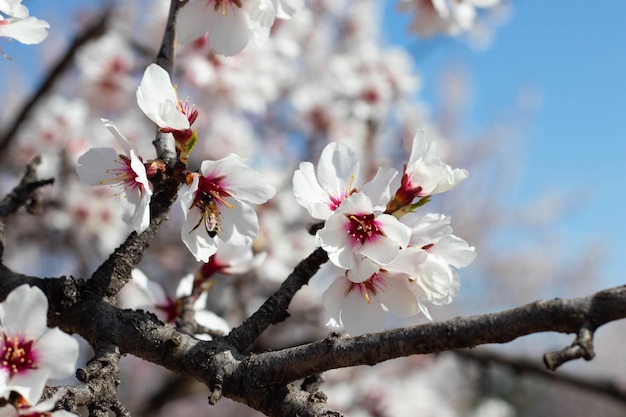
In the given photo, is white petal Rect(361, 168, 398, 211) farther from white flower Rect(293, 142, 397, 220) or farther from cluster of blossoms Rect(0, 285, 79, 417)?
cluster of blossoms Rect(0, 285, 79, 417)

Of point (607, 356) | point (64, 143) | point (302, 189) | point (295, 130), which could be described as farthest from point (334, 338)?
point (607, 356)

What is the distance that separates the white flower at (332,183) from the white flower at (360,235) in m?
0.03

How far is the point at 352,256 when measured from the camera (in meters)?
1.07

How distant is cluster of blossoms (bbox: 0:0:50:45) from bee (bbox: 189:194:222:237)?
37 cm

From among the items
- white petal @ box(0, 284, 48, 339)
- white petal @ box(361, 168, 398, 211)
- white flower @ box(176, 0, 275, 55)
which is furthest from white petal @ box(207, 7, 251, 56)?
white petal @ box(0, 284, 48, 339)

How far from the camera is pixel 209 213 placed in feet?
3.66

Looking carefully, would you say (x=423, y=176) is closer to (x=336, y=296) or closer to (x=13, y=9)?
(x=336, y=296)

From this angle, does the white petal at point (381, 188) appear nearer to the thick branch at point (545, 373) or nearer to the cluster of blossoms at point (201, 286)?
the cluster of blossoms at point (201, 286)

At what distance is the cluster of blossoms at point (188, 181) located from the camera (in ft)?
3.50

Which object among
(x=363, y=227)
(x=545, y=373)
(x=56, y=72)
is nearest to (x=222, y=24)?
(x=363, y=227)

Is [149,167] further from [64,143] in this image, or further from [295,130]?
[295,130]

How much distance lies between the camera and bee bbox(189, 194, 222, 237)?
3.64 ft

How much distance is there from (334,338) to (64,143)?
3.09 meters

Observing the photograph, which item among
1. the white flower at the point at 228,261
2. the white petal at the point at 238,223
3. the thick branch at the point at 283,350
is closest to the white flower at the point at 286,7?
the white petal at the point at 238,223
